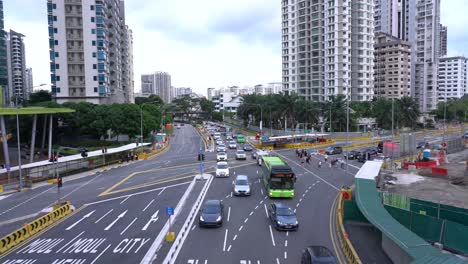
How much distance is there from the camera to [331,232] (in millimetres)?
23156

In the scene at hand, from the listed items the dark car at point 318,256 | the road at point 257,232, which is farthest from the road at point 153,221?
the dark car at point 318,256

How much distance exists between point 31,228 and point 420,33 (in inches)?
6942

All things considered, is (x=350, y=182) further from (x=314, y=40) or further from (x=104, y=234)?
(x=314, y=40)

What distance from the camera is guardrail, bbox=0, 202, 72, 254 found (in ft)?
68.6

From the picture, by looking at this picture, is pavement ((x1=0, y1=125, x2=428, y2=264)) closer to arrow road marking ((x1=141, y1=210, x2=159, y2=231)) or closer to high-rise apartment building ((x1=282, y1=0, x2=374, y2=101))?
arrow road marking ((x1=141, y1=210, x2=159, y2=231))

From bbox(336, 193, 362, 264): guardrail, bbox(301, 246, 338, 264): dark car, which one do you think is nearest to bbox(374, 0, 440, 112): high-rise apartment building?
bbox(336, 193, 362, 264): guardrail

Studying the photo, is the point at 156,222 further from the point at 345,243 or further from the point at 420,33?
the point at 420,33

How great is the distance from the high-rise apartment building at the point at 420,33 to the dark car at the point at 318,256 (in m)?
156

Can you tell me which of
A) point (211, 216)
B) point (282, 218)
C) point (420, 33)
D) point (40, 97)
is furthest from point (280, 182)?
point (420, 33)

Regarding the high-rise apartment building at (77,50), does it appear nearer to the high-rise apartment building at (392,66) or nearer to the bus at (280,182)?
the bus at (280,182)

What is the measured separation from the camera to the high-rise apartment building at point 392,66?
13425cm

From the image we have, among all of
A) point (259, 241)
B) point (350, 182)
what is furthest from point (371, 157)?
point (259, 241)

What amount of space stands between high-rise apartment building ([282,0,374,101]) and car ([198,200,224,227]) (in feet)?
292

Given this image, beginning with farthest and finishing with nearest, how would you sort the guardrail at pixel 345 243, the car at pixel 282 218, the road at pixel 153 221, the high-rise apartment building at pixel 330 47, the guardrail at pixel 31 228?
the high-rise apartment building at pixel 330 47 → the car at pixel 282 218 → the guardrail at pixel 31 228 → the road at pixel 153 221 → the guardrail at pixel 345 243
